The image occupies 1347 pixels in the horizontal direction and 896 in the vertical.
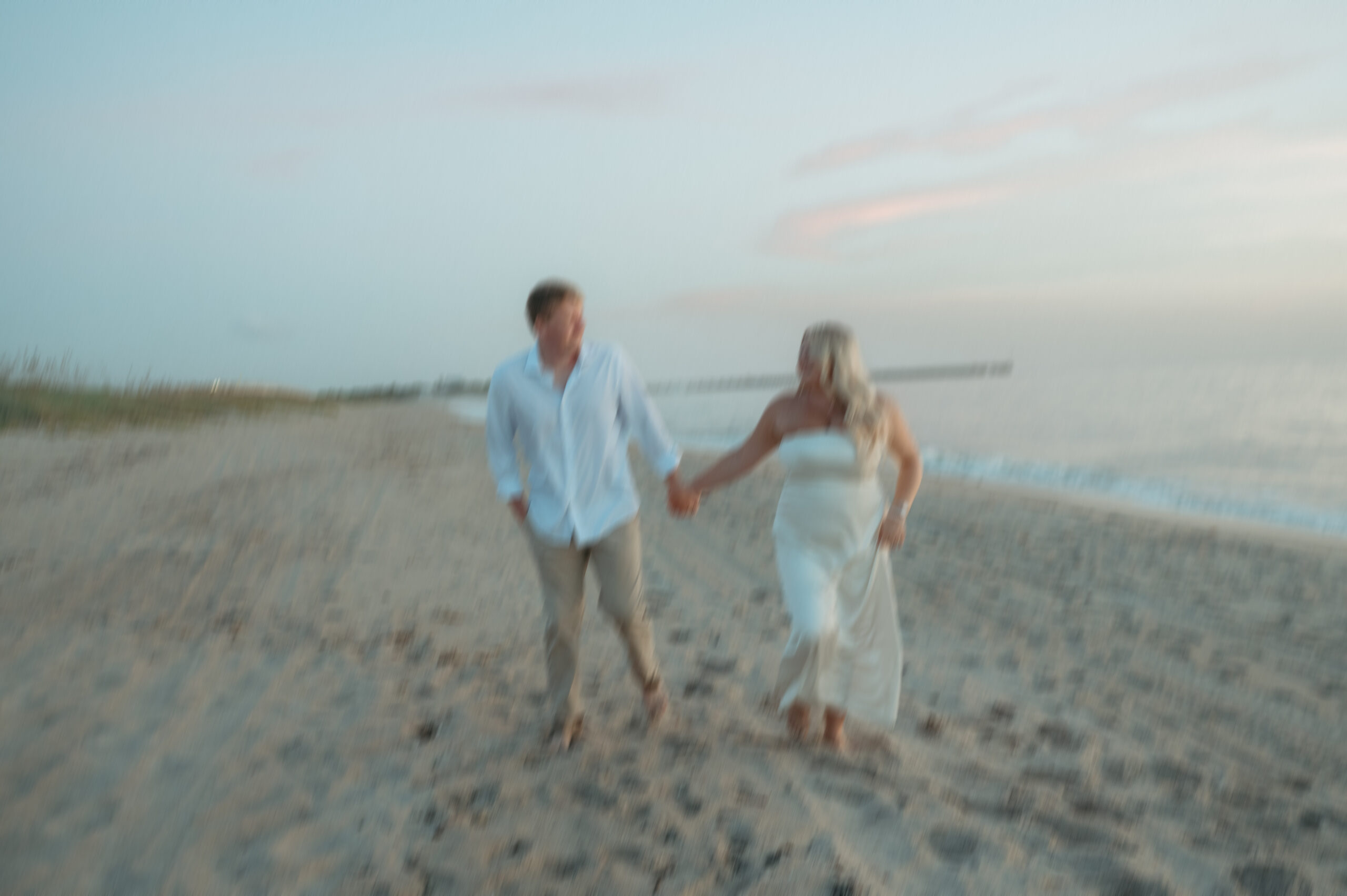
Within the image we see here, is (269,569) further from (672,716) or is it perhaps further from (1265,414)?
(1265,414)

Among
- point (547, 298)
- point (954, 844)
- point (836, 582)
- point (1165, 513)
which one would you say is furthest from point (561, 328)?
point (1165, 513)

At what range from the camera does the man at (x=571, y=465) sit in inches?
142

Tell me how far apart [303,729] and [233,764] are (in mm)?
407

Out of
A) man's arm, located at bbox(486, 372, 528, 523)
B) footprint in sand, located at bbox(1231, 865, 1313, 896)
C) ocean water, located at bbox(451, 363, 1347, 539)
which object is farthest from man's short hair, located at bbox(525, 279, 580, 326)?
ocean water, located at bbox(451, 363, 1347, 539)

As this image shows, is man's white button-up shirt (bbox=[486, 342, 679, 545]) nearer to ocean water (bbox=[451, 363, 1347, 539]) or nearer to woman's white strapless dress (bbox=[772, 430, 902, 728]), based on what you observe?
woman's white strapless dress (bbox=[772, 430, 902, 728])

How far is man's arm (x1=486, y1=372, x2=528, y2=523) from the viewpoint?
12.2ft

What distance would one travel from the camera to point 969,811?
3.38 metres

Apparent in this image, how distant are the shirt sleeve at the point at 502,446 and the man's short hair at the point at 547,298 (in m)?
0.32

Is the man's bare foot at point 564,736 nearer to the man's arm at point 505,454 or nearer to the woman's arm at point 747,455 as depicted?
the man's arm at point 505,454

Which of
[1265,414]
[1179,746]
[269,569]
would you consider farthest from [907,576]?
[1265,414]

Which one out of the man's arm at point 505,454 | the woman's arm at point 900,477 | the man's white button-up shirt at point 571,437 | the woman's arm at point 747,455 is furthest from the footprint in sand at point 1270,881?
the man's arm at point 505,454

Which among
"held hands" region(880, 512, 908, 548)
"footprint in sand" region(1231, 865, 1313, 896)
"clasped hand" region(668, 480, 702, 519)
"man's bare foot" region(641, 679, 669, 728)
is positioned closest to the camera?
"footprint in sand" region(1231, 865, 1313, 896)

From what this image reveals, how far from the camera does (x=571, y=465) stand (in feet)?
12.0

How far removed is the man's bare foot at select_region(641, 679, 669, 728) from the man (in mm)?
229
